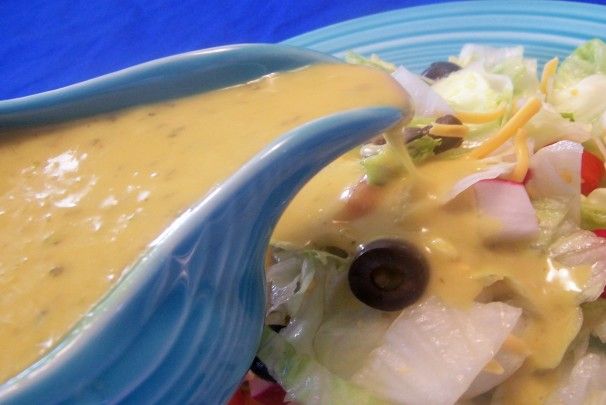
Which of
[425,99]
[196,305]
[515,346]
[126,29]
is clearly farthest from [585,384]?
[126,29]

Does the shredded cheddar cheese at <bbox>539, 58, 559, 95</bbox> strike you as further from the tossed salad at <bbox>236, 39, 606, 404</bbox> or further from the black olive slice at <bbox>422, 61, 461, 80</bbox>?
the tossed salad at <bbox>236, 39, 606, 404</bbox>

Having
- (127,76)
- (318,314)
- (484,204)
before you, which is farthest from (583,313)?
(127,76)

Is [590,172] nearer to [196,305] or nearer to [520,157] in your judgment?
[520,157]

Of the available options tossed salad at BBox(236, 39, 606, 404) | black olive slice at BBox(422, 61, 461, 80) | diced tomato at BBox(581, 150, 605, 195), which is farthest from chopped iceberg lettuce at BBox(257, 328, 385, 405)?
black olive slice at BBox(422, 61, 461, 80)

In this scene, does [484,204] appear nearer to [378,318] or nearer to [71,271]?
[378,318]

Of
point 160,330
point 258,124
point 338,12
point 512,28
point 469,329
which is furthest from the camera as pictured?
point 338,12

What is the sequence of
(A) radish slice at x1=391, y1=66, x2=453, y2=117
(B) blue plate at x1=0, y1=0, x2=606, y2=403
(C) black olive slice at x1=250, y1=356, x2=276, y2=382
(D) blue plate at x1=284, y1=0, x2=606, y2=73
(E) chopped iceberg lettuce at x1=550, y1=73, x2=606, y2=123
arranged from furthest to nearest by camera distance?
(D) blue plate at x1=284, y1=0, x2=606, y2=73, (E) chopped iceberg lettuce at x1=550, y1=73, x2=606, y2=123, (A) radish slice at x1=391, y1=66, x2=453, y2=117, (C) black olive slice at x1=250, y1=356, x2=276, y2=382, (B) blue plate at x1=0, y1=0, x2=606, y2=403
